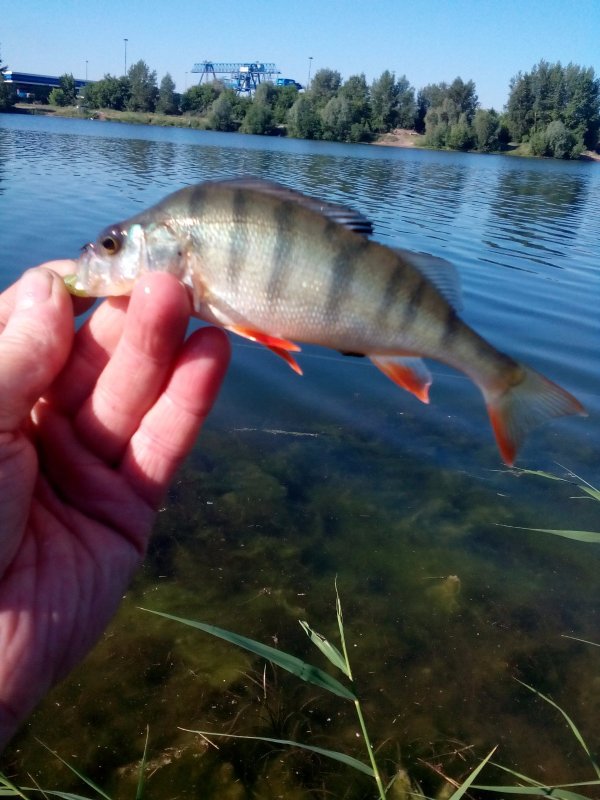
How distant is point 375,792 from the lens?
12.6 ft

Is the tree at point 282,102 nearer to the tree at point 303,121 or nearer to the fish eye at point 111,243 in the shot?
the tree at point 303,121

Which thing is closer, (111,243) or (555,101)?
(111,243)

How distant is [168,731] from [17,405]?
104 inches

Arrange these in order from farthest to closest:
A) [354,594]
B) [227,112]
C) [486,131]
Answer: [227,112] → [486,131] → [354,594]

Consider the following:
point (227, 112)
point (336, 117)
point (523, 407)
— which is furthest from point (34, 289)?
point (227, 112)

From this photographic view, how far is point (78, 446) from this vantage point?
2961mm

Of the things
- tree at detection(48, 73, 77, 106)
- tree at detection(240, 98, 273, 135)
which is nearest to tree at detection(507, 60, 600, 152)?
tree at detection(240, 98, 273, 135)

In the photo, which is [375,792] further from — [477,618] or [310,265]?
[310,265]

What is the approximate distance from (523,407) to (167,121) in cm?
12158

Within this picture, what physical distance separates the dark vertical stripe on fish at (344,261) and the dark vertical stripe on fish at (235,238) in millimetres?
380

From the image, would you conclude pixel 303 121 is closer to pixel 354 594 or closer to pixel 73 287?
pixel 354 594

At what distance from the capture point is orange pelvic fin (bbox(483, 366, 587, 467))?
116 inches

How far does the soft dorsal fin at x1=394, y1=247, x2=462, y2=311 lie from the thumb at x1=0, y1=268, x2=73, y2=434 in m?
1.49

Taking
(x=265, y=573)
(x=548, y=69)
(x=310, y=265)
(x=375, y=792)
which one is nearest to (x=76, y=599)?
(x=310, y=265)
